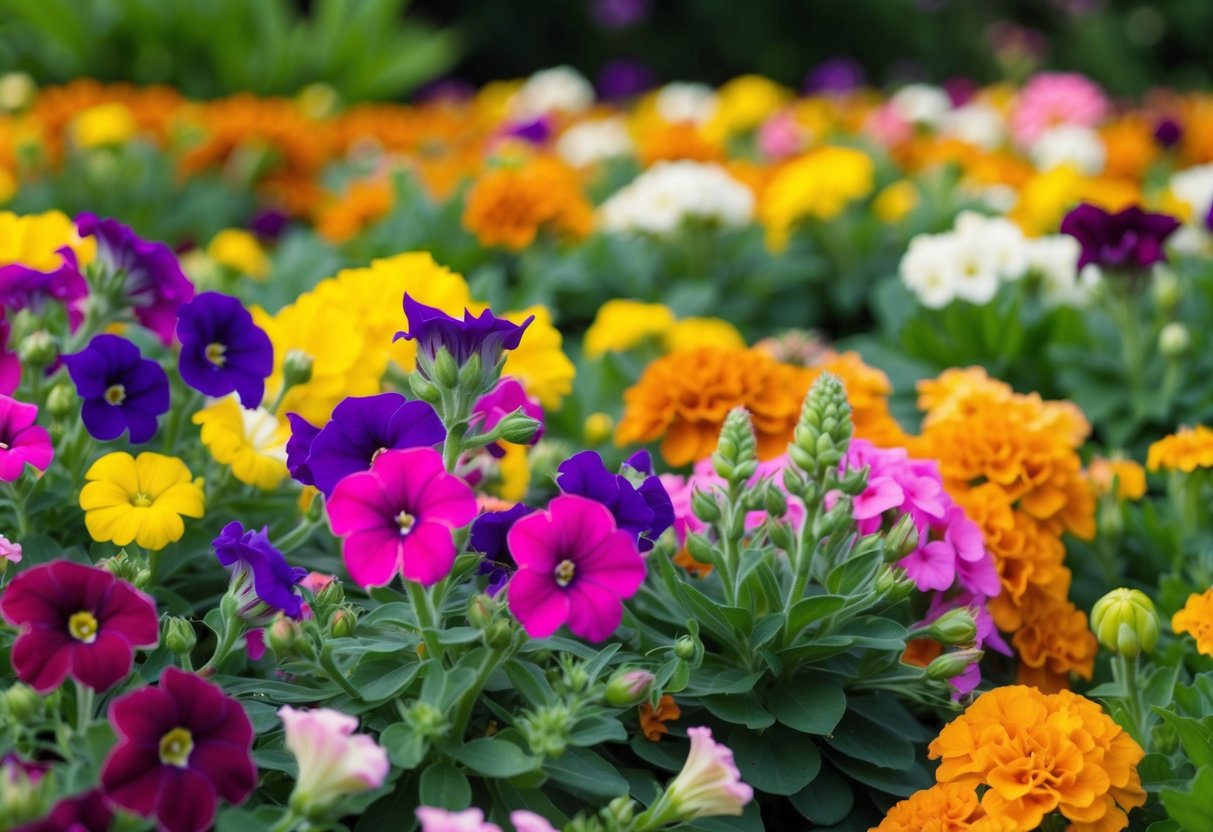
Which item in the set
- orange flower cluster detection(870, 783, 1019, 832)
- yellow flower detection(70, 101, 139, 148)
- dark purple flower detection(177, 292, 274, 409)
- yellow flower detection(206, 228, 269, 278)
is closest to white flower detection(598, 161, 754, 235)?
yellow flower detection(206, 228, 269, 278)

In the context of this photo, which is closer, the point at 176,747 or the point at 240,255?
the point at 176,747

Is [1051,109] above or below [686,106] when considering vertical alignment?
above

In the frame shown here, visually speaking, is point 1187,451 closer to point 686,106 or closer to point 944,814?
point 944,814

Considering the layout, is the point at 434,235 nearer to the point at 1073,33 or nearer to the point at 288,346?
the point at 288,346

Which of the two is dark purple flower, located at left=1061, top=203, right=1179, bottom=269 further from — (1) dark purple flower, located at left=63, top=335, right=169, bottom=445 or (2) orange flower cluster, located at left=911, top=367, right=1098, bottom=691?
(1) dark purple flower, located at left=63, top=335, right=169, bottom=445

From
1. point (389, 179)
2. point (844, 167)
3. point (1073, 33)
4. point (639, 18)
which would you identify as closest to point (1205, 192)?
point (844, 167)

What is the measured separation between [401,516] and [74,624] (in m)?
0.33

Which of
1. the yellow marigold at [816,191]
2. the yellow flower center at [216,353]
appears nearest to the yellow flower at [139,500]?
the yellow flower center at [216,353]

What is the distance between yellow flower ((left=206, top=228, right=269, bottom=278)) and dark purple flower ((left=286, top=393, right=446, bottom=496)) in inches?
84.1

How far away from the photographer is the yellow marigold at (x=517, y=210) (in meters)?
3.41

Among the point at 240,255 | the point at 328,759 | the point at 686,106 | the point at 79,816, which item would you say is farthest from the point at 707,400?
the point at 686,106

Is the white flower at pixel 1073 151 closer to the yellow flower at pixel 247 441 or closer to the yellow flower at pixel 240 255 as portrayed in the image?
the yellow flower at pixel 240 255

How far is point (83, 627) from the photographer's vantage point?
1.26 meters

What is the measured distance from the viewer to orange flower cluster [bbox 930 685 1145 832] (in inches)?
56.9
